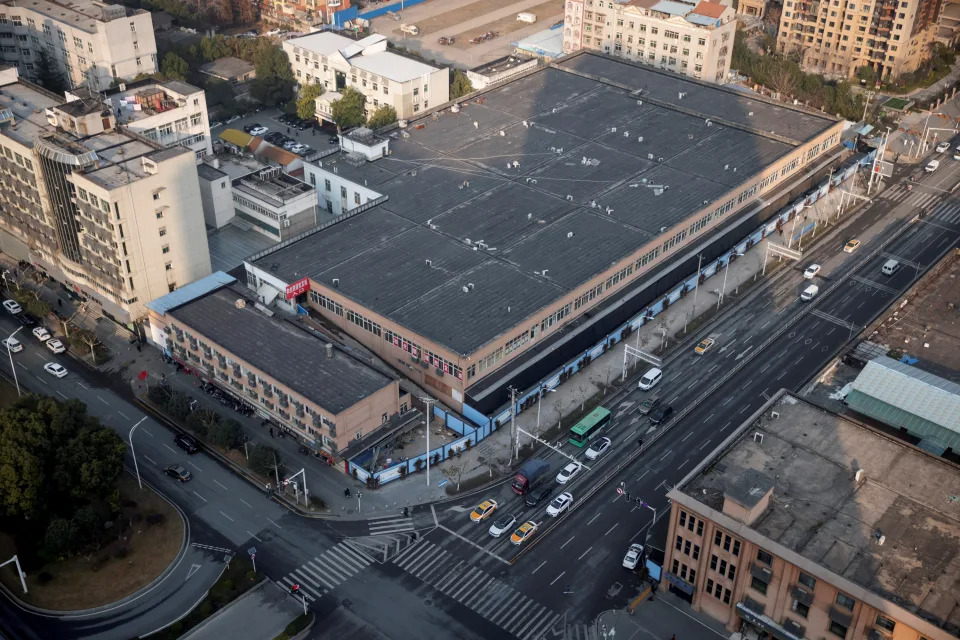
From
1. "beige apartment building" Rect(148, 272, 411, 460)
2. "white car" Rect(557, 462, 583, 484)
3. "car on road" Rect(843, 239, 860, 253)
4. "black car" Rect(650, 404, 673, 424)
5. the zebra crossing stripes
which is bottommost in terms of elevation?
the zebra crossing stripes

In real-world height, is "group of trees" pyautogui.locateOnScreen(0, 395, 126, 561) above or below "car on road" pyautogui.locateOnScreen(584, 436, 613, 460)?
above

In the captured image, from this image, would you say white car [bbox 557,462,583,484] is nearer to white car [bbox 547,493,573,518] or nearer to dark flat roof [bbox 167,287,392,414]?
white car [bbox 547,493,573,518]

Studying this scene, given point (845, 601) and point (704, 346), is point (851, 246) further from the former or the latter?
point (845, 601)

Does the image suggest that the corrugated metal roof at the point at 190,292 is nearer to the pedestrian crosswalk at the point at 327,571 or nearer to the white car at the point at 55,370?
the white car at the point at 55,370

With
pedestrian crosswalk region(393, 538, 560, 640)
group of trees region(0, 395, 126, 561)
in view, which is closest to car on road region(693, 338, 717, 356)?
pedestrian crosswalk region(393, 538, 560, 640)

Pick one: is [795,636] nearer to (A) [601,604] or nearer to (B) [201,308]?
(A) [601,604]

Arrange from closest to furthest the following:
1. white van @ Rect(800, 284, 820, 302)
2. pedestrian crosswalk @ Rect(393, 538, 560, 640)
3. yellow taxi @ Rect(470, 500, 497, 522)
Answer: pedestrian crosswalk @ Rect(393, 538, 560, 640)
yellow taxi @ Rect(470, 500, 497, 522)
white van @ Rect(800, 284, 820, 302)

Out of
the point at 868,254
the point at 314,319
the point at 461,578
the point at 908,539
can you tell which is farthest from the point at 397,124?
the point at 908,539
